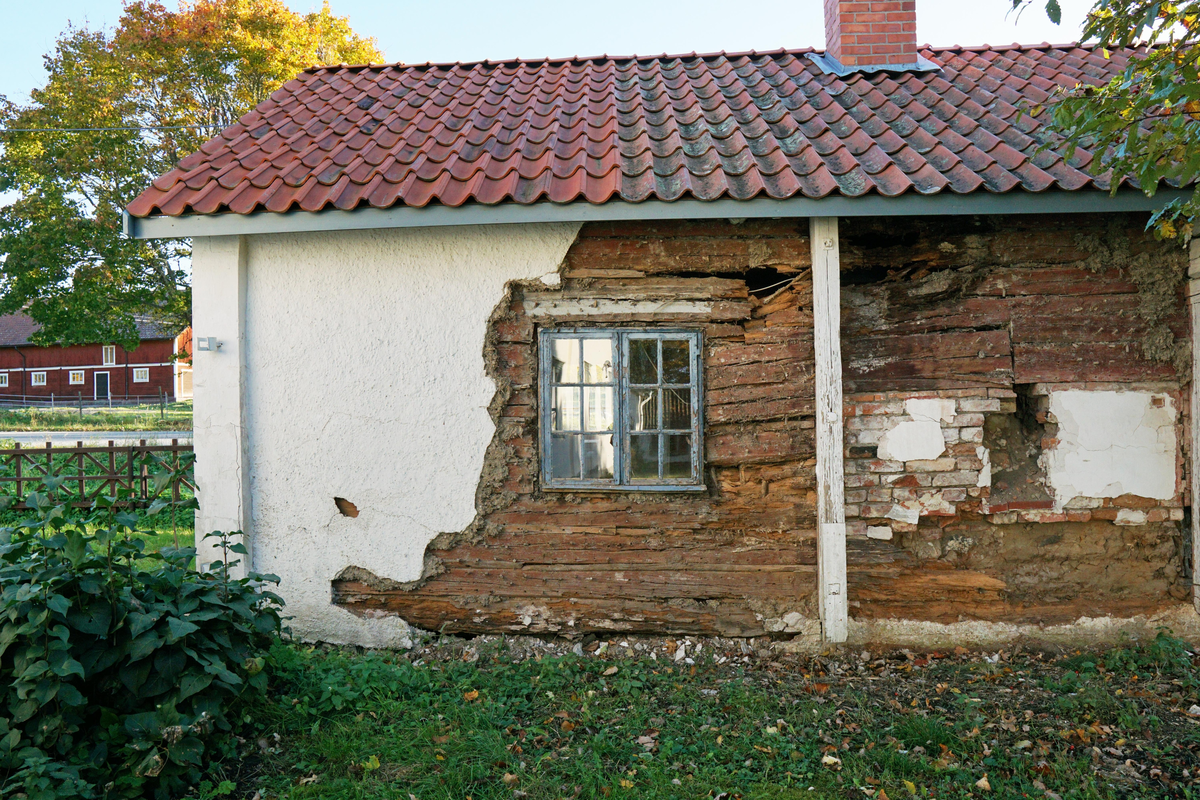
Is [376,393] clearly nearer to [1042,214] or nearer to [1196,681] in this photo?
[1042,214]

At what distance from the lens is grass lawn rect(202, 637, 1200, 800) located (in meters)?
3.15

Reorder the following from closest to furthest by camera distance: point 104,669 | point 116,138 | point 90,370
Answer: point 104,669, point 116,138, point 90,370

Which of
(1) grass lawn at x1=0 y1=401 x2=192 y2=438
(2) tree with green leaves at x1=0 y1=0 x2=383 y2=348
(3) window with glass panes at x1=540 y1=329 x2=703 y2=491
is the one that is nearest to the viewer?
(3) window with glass panes at x1=540 y1=329 x2=703 y2=491

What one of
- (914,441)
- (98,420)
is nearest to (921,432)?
(914,441)

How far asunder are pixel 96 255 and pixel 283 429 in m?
15.1

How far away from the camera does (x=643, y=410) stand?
4.66m

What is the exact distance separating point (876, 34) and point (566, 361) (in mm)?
4149

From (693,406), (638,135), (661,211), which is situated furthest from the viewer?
(638,135)

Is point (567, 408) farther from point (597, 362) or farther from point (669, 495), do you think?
point (669, 495)

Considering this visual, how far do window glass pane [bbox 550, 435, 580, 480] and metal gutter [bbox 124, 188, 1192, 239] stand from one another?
4.69ft

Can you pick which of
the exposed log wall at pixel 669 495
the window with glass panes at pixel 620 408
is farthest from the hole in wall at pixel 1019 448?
the window with glass panes at pixel 620 408

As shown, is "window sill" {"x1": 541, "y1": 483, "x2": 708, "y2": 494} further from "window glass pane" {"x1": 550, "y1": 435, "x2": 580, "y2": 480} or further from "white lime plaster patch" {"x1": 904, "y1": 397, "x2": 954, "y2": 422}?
"white lime plaster patch" {"x1": 904, "y1": 397, "x2": 954, "y2": 422}

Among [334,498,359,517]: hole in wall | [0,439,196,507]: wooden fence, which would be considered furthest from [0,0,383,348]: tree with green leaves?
[334,498,359,517]: hole in wall

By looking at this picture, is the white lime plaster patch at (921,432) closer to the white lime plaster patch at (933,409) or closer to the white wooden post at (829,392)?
the white lime plaster patch at (933,409)
